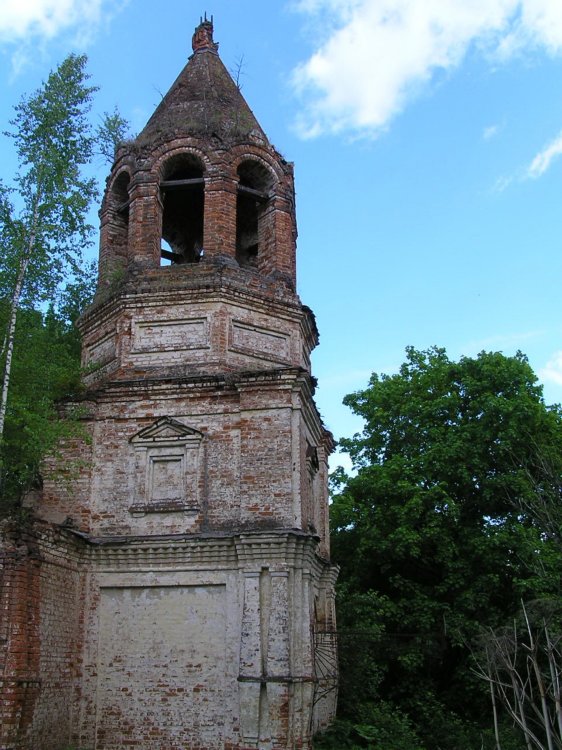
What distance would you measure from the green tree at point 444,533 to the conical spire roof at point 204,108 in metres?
7.94

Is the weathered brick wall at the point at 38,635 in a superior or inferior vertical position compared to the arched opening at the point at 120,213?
inferior

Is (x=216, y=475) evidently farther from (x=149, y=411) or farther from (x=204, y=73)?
(x=204, y=73)

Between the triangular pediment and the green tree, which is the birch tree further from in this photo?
the green tree

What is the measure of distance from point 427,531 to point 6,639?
9744mm

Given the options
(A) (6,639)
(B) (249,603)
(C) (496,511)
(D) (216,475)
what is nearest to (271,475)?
(D) (216,475)

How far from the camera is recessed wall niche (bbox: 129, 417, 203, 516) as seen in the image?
11.0 metres

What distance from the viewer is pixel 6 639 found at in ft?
29.2

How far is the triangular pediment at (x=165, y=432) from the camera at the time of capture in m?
11.3

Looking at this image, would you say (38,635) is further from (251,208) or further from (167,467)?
(251,208)

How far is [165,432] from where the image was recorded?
450 inches

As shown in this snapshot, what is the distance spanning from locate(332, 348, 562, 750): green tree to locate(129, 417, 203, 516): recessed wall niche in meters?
5.06

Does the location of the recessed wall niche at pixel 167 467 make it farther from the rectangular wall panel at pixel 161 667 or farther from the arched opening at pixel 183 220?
the arched opening at pixel 183 220

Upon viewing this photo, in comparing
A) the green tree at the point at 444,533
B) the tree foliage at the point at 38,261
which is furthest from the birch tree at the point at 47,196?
the green tree at the point at 444,533

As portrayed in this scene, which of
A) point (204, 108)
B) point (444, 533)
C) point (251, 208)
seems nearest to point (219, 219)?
point (251, 208)
